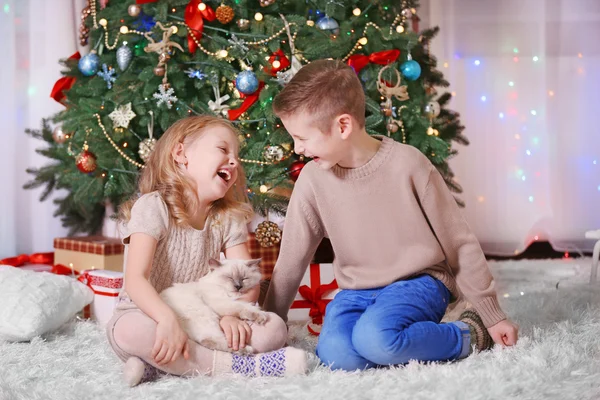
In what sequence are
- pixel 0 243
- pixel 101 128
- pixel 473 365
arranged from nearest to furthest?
pixel 473 365, pixel 101 128, pixel 0 243

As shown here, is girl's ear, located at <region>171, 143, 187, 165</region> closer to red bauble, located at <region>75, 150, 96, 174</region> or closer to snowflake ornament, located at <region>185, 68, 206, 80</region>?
snowflake ornament, located at <region>185, 68, 206, 80</region>

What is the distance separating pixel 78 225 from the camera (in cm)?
303

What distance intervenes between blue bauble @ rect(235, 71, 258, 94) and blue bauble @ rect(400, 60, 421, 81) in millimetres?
534

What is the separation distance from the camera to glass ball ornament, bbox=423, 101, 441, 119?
8.13ft

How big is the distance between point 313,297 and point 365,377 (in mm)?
722

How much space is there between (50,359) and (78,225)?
1.51m

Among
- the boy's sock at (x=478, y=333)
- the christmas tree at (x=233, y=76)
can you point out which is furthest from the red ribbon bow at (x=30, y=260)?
the boy's sock at (x=478, y=333)

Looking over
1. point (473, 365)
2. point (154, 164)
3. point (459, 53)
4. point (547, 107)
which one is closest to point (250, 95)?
point (154, 164)

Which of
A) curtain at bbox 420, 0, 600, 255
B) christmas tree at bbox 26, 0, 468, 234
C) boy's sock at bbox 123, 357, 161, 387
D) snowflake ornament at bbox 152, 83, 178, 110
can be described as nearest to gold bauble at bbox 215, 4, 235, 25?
christmas tree at bbox 26, 0, 468, 234

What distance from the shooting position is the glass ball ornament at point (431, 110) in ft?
8.13

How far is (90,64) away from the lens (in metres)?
2.48

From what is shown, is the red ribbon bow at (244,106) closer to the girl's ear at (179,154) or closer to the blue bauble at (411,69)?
the blue bauble at (411,69)

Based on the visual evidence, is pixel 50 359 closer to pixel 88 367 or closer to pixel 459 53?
pixel 88 367

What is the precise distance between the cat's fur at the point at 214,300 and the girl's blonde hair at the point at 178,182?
6.4 inches
